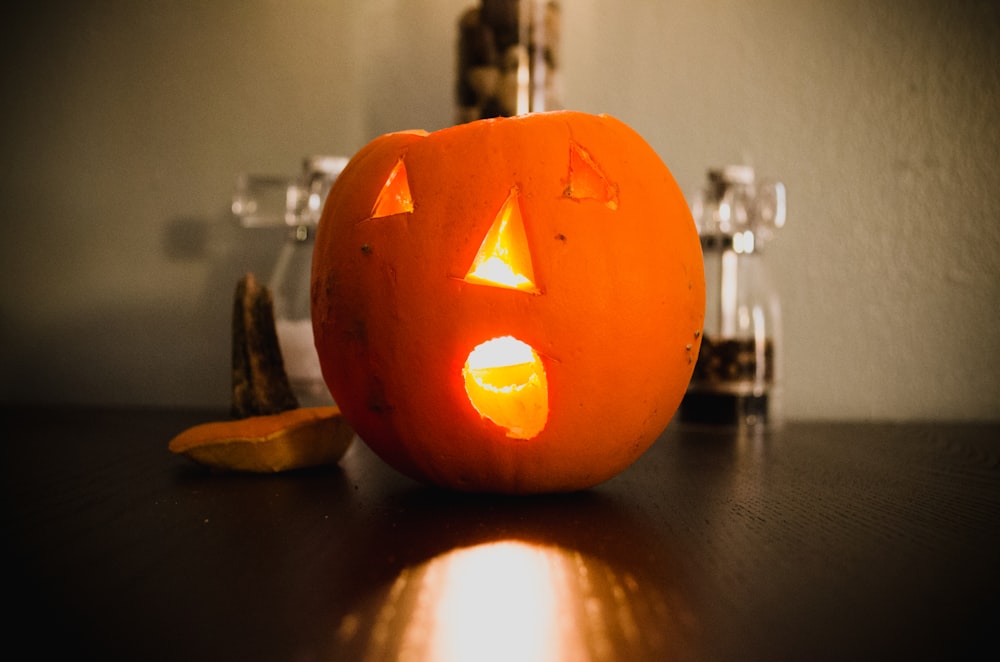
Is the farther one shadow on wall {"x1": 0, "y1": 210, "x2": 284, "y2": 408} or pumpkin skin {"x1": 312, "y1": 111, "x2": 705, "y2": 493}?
shadow on wall {"x1": 0, "y1": 210, "x2": 284, "y2": 408}

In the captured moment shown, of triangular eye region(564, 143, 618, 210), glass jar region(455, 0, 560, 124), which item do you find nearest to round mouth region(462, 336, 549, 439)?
triangular eye region(564, 143, 618, 210)

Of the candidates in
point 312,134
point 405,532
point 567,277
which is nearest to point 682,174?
point 312,134

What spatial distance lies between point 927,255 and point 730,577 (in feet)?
3.39

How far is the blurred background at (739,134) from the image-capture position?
1151 millimetres

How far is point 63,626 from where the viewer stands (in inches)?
10.8

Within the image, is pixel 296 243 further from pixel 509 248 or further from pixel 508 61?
pixel 509 248

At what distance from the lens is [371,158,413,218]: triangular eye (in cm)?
55

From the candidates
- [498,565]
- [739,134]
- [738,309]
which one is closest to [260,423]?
[498,565]

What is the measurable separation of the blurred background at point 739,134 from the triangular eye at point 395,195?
628 mm

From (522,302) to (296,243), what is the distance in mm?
642

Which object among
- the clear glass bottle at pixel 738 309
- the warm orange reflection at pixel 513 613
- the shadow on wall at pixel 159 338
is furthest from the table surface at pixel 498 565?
the shadow on wall at pixel 159 338

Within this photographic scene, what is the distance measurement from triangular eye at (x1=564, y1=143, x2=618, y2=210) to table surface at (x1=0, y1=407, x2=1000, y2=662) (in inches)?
8.8

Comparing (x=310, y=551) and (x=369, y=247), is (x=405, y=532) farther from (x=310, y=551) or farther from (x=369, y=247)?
(x=369, y=247)

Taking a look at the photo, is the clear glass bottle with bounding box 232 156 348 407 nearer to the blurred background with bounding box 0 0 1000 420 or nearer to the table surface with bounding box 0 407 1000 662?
the blurred background with bounding box 0 0 1000 420
